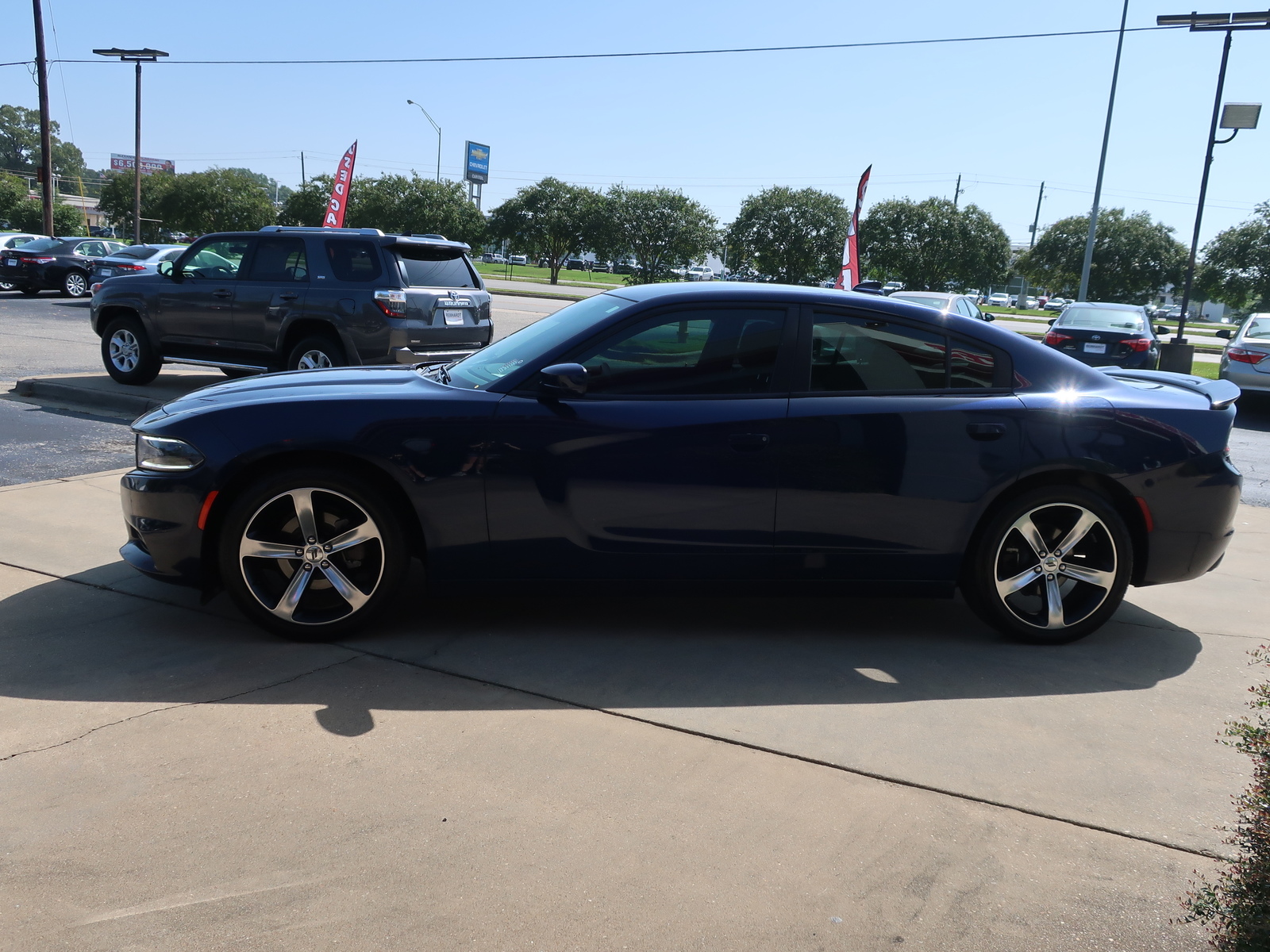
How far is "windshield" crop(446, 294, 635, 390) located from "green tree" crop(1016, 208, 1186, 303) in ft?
182

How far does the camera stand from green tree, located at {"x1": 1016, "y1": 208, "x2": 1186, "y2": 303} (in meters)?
54.5

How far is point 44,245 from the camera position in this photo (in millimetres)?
26047

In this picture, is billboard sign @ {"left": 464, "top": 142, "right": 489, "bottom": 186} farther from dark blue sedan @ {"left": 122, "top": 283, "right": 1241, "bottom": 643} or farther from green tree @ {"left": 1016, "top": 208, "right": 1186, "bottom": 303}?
dark blue sedan @ {"left": 122, "top": 283, "right": 1241, "bottom": 643}

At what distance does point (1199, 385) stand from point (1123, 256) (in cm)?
5664

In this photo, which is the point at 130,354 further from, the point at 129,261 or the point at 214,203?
the point at 214,203

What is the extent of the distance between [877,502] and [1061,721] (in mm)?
1112

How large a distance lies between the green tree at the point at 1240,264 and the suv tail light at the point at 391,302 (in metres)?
40.3

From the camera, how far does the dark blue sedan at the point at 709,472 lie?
409cm

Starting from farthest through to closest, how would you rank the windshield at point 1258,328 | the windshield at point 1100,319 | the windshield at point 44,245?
the windshield at point 44,245 < the windshield at point 1100,319 < the windshield at point 1258,328

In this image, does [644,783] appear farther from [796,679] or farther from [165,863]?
[165,863]

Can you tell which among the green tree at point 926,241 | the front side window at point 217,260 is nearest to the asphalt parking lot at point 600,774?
the front side window at point 217,260

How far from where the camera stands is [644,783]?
312cm

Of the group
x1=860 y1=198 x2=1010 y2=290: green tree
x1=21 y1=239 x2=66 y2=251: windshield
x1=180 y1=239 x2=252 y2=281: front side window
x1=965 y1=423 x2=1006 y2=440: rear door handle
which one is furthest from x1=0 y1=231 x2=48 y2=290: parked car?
x1=860 y1=198 x2=1010 y2=290: green tree

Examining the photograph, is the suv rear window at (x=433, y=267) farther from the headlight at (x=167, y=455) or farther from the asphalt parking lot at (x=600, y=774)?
the headlight at (x=167, y=455)
